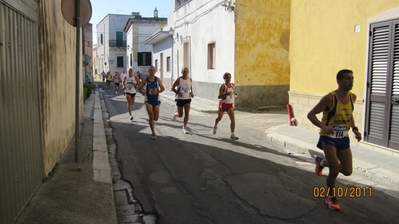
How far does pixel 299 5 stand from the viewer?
1015cm

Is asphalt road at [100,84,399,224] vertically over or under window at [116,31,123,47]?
under

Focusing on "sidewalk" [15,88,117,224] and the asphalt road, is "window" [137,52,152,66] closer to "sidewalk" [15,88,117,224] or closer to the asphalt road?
the asphalt road

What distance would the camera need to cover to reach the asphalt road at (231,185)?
14.4 ft

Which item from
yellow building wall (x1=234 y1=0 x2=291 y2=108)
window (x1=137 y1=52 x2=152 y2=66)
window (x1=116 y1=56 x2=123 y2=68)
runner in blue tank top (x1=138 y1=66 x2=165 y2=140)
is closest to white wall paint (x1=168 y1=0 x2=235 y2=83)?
yellow building wall (x1=234 y1=0 x2=291 y2=108)

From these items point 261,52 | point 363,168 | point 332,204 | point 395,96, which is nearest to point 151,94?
point 363,168

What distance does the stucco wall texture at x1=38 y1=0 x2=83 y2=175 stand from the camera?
5141mm

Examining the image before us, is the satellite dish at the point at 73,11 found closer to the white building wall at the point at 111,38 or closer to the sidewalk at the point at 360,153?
the sidewalk at the point at 360,153

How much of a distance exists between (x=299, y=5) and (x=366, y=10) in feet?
8.48
